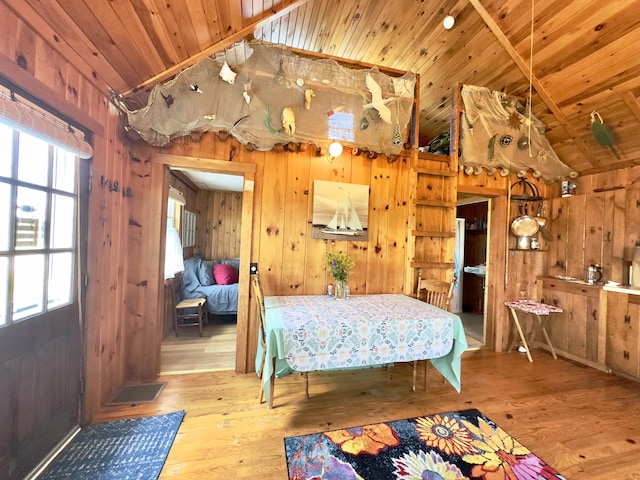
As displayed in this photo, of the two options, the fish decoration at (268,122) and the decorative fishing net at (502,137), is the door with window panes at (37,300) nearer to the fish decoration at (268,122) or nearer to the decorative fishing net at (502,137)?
the fish decoration at (268,122)

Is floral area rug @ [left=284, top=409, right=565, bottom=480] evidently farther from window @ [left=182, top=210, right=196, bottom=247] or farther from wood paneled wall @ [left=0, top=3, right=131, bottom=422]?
window @ [left=182, top=210, right=196, bottom=247]

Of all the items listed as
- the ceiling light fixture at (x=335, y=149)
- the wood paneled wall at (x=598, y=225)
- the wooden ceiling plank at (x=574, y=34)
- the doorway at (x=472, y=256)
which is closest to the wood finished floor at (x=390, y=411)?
the wood paneled wall at (x=598, y=225)

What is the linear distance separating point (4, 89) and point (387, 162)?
2.76 meters

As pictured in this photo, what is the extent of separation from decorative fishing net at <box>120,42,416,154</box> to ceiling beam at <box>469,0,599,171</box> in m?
0.74

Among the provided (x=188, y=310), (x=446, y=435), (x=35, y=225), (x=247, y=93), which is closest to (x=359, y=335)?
(x=446, y=435)

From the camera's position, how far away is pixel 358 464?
4.99ft

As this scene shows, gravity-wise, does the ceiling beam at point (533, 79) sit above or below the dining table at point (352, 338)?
above

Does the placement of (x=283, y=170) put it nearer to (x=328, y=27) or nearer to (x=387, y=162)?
(x=387, y=162)

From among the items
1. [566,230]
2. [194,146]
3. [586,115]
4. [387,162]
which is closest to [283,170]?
[194,146]

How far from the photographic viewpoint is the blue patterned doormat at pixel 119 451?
4.66 ft

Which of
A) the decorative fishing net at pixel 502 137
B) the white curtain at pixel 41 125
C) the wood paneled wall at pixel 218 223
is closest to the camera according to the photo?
the white curtain at pixel 41 125

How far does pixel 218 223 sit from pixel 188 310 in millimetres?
2207

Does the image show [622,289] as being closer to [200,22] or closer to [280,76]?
[280,76]

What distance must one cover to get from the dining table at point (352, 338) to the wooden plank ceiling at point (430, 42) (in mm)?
2098
